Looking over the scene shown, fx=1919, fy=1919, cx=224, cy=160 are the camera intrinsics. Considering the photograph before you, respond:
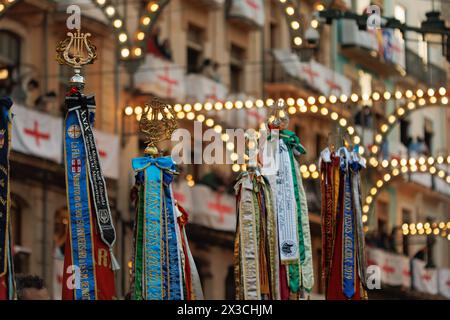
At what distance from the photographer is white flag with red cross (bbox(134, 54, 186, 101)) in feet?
124

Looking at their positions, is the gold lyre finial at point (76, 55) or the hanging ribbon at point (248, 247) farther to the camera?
the hanging ribbon at point (248, 247)

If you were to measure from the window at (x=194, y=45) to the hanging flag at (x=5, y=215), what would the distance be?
2373cm

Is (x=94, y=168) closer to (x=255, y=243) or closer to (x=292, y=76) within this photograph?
(x=255, y=243)

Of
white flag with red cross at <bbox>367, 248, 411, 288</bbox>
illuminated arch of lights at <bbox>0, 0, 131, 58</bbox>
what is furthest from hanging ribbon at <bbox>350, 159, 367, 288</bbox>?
white flag with red cross at <bbox>367, 248, 411, 288</bbox>

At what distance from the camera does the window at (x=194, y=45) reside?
136 ft

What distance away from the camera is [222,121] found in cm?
4012

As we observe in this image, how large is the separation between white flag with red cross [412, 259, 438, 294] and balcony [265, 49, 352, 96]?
19.3ft

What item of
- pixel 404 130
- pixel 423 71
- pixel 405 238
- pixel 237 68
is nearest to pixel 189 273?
pixel 237 68

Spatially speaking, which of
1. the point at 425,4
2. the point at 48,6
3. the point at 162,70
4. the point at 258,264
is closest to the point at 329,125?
the point at 425,4

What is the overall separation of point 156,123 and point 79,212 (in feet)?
4.64

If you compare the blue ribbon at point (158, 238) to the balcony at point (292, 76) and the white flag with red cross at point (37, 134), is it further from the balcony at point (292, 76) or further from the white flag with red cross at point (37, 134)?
the balcony at point (292, 76)

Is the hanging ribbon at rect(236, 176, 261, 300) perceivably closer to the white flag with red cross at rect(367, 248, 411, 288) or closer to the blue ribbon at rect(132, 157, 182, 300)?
the blue ribbon at rect(132, 157, 182, 300)

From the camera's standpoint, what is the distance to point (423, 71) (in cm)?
5234

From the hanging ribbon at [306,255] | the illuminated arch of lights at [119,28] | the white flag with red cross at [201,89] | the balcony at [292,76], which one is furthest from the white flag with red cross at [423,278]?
the hanging ribbon at [306,255]
